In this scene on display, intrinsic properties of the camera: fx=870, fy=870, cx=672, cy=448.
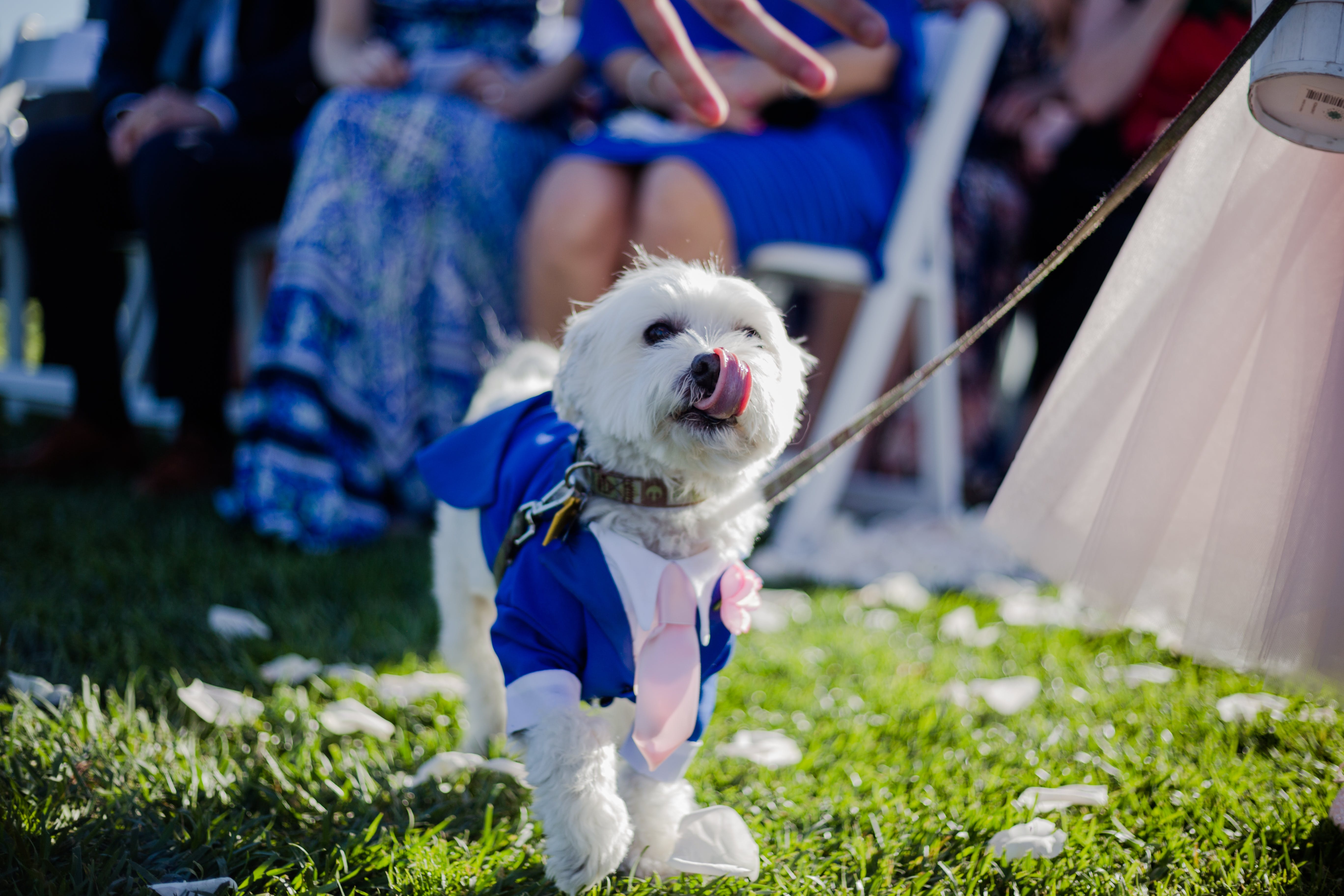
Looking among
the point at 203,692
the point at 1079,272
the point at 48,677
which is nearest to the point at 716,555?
the point at 203,692

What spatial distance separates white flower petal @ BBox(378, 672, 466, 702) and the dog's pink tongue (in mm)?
819

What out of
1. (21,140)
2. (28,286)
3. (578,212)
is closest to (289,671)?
(578,212)

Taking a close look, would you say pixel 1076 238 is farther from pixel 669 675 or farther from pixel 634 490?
pixel 669 675

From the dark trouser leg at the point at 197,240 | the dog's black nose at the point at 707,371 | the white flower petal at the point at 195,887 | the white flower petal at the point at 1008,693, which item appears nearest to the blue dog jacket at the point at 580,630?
the dog's black nose at the point at 707,371

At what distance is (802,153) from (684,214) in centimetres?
51

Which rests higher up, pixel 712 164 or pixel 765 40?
pixel 765 40

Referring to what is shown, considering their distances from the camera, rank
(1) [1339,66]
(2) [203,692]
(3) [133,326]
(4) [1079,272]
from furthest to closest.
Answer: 1. (3) [133,326]
2. (4) [1079,272]
3. (2) [203,692]
4. (1) [1339,66]

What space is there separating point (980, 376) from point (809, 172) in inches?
57.1

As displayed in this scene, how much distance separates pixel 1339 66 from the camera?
1.02 metres

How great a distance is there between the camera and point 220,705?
145 cm

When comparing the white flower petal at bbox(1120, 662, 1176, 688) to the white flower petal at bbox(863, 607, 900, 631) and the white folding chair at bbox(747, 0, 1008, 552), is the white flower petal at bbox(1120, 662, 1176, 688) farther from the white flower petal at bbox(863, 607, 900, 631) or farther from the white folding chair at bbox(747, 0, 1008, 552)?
the white folding chair at bbox(747, 0, 1008, 552)

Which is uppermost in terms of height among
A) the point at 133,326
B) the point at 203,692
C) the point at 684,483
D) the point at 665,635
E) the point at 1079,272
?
the point at 1079,272

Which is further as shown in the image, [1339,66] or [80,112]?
[80,112]

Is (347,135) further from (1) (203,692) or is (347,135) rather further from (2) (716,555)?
(2) (716,555)
